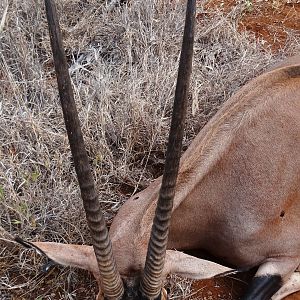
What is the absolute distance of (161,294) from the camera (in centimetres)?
323

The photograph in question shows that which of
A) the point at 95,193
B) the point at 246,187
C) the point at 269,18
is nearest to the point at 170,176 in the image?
the point at 95,193

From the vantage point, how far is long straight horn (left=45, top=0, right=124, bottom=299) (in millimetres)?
2332

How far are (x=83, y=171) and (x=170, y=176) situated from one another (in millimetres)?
385

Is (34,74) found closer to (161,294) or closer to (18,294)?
(18,294)

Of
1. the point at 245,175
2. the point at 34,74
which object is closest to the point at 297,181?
the point at 245,175

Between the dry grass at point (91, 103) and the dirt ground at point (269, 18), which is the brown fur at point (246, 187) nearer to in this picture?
the dry grass at point (91, 103)

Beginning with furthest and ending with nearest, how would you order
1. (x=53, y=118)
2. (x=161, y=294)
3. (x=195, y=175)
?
(x=53, y=118) → (x=195, y=175) → (x=161, y=294)

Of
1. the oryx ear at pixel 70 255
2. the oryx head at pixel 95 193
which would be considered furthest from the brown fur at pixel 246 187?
the oryx head at pixel 95 193

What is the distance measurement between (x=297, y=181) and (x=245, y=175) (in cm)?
37

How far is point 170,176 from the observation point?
9.02 ft

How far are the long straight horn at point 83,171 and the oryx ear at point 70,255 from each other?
0.66 ft

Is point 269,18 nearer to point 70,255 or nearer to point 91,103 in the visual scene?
point 91,103

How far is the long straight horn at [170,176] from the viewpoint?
239 centimetres

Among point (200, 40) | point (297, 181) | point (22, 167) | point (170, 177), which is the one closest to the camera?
point (170, 177)
